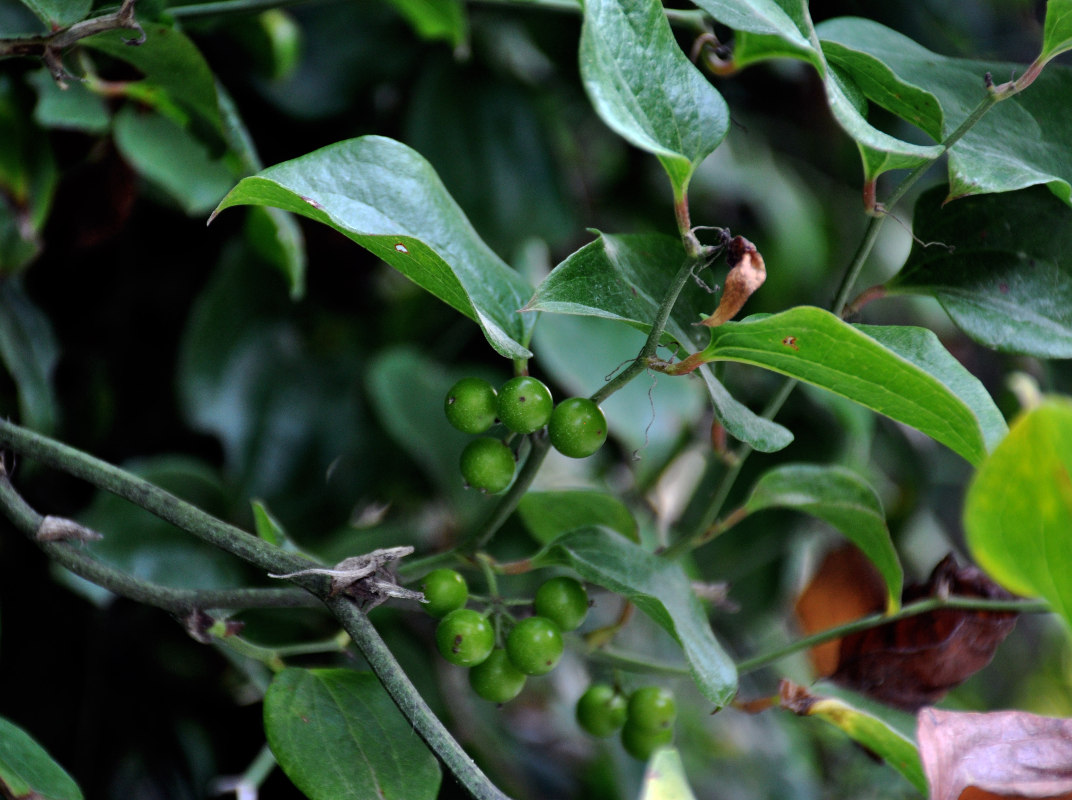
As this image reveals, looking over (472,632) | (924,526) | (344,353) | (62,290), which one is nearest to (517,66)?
(344,353)

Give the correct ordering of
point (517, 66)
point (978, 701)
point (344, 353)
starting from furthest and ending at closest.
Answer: point (978, 701), point (517, 66), point (344, 353)

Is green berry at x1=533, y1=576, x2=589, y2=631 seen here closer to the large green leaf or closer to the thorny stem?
the thorny stem

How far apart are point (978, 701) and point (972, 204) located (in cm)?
105

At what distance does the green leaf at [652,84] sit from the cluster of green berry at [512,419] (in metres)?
0.11

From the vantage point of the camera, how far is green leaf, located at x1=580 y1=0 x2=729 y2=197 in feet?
1.02

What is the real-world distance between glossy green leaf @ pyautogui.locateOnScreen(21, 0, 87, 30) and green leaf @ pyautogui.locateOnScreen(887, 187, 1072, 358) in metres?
0.46

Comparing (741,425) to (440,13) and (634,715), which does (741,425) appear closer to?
(634,715)

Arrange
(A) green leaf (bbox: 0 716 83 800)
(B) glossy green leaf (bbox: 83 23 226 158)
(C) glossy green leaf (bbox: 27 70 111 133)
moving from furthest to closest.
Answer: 1. (C) glossy green leaf (bbox: 27 70 111 133)
2. (B) glossy green leaf (bbox: 83 23 226 158)
3. (A) green leaf (bbox: 0 716 83 800)

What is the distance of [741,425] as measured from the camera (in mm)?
367

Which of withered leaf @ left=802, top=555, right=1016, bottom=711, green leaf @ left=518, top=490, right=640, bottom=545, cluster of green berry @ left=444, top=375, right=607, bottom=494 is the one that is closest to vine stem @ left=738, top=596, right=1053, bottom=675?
withered leaf @ left=802, top=555, right=1016, bottom=711

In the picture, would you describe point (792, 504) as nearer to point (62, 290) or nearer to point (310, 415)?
point (310, 415)

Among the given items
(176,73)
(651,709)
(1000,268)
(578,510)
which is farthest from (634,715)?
(176,73)

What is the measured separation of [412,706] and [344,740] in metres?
0.08

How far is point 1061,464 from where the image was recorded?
10.2 inches
